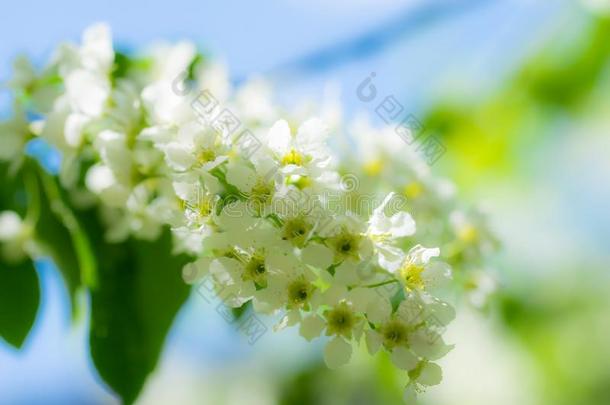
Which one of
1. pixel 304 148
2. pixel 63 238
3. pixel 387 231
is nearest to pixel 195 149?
pixel 304 148

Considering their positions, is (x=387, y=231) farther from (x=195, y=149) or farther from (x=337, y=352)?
(x=195, y=149)

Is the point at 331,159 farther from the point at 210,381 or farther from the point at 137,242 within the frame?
the point at 210,381

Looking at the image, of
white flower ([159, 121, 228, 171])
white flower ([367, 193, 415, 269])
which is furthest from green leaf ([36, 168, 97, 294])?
white flower ([367, 193, 415, 269])

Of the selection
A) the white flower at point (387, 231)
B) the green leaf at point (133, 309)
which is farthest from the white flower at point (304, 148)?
the green leaf at point (133, 309)

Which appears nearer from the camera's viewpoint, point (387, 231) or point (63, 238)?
point (387, 231)

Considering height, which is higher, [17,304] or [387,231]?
[387,231]

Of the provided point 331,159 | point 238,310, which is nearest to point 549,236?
point 238,310

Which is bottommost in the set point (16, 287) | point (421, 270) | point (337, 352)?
point (16, 287)
